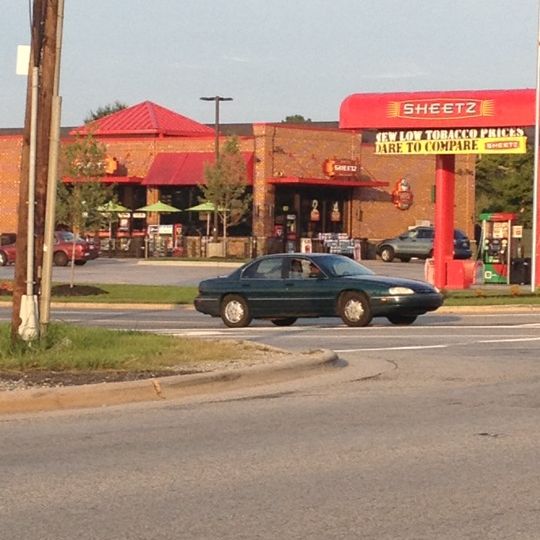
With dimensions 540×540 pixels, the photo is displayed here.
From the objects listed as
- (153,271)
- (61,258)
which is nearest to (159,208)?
(61,258)

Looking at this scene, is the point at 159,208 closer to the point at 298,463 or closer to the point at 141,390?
the point at 141,390

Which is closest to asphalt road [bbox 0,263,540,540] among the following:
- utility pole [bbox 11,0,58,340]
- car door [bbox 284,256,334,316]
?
utility pole [bbox 11,0,58,340]

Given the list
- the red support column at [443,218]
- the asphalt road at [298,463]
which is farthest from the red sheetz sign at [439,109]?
the asphalt road at [298,463]

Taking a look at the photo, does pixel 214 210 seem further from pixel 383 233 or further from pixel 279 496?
pixel 279 496

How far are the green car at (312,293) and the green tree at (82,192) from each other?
1781 centimetres

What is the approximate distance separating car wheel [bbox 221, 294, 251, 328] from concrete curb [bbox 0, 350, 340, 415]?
1005 centimetres

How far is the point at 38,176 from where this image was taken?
16.3 meters

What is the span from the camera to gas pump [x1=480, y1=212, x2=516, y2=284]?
143 feet

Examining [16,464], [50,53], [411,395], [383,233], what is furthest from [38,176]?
[383,233]

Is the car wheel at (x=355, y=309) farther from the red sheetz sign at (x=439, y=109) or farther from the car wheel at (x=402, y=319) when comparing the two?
the red sheetz sign at (x=439, y=109)

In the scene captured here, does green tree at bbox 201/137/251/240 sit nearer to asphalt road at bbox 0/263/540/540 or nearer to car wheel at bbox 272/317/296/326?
car wheel at bbox 272/317/296/326

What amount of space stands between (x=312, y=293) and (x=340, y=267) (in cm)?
81

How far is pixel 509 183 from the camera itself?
275 ft

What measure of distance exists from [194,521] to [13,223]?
66.0 m
